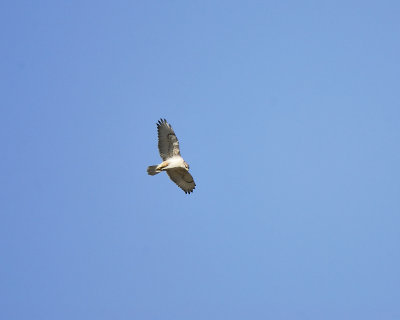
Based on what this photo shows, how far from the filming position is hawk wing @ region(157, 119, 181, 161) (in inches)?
1275

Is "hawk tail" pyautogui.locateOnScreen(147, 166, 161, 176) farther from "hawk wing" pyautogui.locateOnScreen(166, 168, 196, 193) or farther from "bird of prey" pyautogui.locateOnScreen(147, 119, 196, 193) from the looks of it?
"hawk wing" pyautogui.locateOnScreen(166, 168, 196, 193)

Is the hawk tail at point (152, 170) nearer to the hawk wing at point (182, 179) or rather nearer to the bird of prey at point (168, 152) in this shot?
the bird of prey at point (168, 152)

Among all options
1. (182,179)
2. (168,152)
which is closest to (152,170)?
(168,152)

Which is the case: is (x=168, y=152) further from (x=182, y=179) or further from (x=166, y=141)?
(x=182, y=179)

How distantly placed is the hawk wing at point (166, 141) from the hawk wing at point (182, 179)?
2.59ft

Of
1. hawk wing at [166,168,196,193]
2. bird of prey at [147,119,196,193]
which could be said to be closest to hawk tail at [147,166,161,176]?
bird of prey at [147,119,196,193]

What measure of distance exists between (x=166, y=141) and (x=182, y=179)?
1.99 m

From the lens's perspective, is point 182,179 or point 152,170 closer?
point 152,170

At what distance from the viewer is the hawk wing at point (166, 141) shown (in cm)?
3238

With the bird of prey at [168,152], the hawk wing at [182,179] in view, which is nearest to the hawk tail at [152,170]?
the bird of prey at [168,152]

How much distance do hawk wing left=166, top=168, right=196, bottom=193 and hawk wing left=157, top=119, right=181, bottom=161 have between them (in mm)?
789

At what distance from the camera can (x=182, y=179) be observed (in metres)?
33.7

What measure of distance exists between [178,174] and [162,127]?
2.09m

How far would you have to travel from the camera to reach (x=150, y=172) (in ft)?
107
